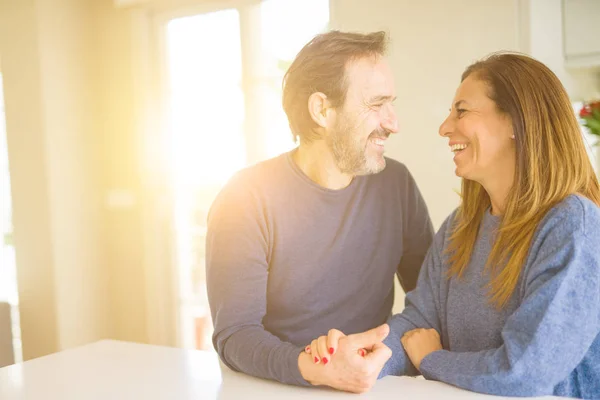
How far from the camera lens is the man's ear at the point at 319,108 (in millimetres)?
1926

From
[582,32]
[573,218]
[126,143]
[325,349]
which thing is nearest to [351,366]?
[325,349]

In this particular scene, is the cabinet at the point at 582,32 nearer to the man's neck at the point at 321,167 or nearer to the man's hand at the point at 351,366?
the man's neck at the point at 321,167

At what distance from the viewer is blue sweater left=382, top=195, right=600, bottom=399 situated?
1.25 m

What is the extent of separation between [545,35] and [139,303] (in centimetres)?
A: 302

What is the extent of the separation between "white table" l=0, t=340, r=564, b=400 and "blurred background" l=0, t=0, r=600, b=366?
8.28 feet

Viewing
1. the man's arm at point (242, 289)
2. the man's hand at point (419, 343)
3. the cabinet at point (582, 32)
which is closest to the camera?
the man's arm at point (242, 289)

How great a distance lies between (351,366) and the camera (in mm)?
1255

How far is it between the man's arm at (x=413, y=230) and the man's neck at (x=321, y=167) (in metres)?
0.19

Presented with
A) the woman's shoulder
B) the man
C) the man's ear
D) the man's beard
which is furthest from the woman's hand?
the man's ear

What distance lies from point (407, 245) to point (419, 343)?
463 mm

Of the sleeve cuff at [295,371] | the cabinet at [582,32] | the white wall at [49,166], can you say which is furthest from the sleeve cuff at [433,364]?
the white wall at [49,166]

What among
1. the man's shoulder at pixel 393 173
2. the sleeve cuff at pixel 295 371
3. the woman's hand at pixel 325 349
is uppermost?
the man's shoulder at pixel 393 173

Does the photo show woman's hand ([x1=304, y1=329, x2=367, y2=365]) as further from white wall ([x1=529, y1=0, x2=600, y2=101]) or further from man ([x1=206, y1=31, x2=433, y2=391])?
white wall ([x1=529, y1=0, x2=600, y2=101])

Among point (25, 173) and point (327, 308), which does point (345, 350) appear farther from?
point (25, 173)
